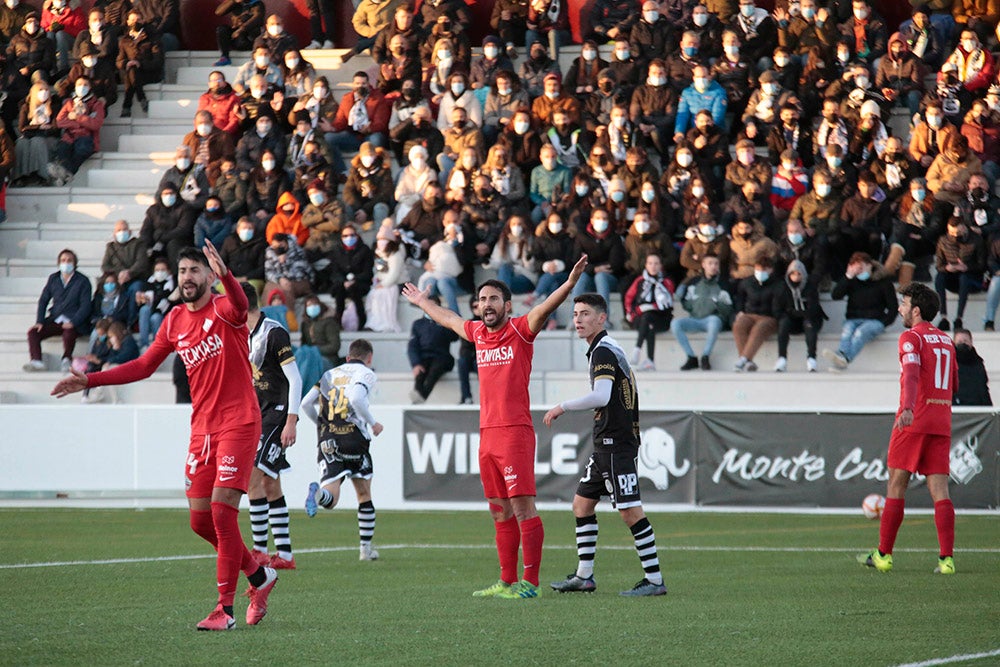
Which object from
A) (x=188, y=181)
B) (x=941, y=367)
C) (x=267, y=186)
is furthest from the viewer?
(x=188, y=181)

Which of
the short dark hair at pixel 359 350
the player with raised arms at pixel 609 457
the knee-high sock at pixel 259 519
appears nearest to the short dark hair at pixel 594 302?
the player with raised arms at pixel 609 457

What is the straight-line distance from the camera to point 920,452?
11.4m

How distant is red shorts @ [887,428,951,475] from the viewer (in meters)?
11.4

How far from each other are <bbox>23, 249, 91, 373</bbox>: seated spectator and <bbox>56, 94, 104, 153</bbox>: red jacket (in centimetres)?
452

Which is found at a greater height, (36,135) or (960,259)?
(36,135)

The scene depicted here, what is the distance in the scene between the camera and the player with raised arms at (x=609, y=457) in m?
9.88

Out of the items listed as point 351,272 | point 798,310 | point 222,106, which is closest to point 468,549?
point 798,310

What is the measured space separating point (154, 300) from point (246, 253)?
1.60m

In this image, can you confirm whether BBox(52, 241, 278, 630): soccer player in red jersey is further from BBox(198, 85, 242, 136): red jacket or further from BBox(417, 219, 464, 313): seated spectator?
BBox(198, 85, 242, 136): red jacket

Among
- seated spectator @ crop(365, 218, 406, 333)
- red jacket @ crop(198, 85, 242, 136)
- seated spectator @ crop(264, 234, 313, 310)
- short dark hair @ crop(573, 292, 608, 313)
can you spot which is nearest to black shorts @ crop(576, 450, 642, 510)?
short dark hair @ crop(573, 292, 608, 313)

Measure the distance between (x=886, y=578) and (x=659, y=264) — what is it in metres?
10.3

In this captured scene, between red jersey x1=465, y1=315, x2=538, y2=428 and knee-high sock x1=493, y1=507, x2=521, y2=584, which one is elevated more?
red jersey x1=465, y1=315, x2=538, y2=428

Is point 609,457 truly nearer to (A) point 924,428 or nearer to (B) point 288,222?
(A) point 924,428

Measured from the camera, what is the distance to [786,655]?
282 inches
